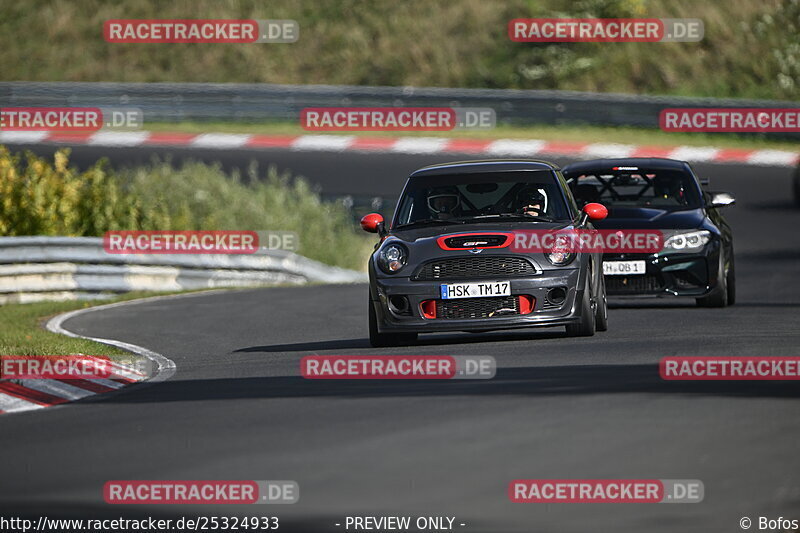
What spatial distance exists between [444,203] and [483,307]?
1.28 meters

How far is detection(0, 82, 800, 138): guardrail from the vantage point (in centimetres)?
3300

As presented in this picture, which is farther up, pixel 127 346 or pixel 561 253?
pixel 561 253

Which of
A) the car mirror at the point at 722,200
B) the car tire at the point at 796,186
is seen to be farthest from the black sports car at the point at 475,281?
the car tire at the point at 796,186

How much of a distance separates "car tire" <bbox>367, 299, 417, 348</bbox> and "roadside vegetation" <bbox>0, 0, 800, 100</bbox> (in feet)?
84.8

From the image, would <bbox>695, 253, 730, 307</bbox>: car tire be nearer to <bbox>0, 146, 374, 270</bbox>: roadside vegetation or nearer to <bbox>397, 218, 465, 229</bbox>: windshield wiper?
<bbox>397, 218, 465, 229</bbox>: windshield wiper

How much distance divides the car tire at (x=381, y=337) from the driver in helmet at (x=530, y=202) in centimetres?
139

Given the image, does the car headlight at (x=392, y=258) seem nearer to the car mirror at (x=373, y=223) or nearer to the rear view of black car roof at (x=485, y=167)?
the car mirror at (x=373, y=223)

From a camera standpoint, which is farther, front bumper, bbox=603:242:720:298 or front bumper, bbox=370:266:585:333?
front bumper, bbox=603:242:720:298

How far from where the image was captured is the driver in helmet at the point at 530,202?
13312 millimetres

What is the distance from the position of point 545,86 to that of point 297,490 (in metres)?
33.4

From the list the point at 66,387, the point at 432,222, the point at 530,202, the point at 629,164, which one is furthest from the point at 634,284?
the point at 66,387

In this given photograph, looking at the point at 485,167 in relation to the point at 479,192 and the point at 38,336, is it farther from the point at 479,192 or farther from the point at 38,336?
the point at 38,336

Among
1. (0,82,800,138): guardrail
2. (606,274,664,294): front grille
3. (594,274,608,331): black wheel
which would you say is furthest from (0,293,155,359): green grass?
(0,82,800,138): guardrail

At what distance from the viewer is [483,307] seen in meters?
12.5
